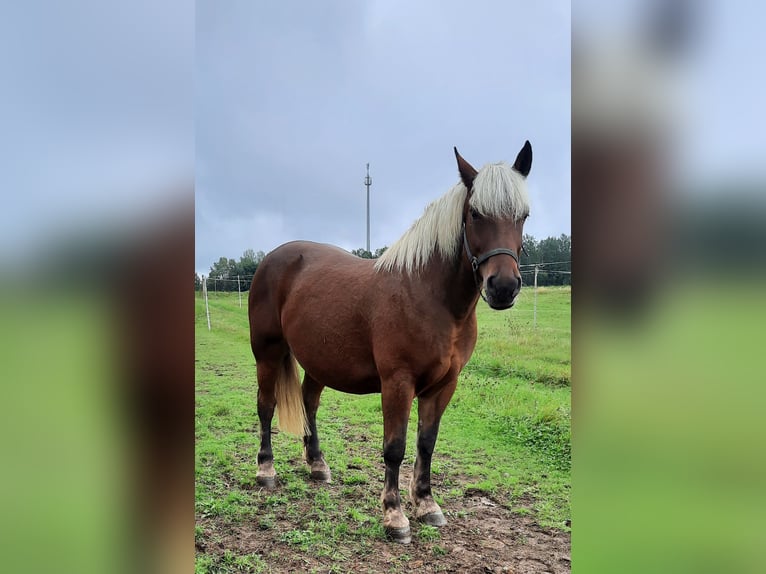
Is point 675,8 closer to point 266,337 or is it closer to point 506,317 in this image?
point 266,337

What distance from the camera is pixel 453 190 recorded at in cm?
266

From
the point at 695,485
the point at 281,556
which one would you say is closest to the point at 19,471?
the point at 695,485

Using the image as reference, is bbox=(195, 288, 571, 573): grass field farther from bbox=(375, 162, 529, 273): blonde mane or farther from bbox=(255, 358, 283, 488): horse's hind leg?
bbox=(375, 162, 529, 273): blonde mane

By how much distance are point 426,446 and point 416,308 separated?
1077 millimetres

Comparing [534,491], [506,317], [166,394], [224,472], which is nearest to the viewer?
[166,394]

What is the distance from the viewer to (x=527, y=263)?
414cm

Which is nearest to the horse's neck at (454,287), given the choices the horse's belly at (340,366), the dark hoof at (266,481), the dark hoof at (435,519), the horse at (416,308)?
the horse at (416,308)

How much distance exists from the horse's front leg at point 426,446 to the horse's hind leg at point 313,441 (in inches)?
38.0

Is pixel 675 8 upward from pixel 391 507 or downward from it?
upward

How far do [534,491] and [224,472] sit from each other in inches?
105

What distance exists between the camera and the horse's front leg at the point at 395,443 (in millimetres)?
2740

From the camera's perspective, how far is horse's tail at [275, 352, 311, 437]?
3.78 meters

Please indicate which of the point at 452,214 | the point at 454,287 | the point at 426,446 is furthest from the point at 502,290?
the point at 426,446

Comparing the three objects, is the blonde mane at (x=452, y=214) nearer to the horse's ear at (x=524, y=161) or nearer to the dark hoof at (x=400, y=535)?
the horse's ear at (x=524, y=161)
